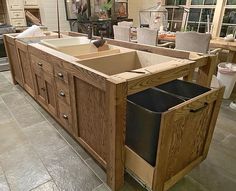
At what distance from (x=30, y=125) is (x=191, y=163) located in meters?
1.61

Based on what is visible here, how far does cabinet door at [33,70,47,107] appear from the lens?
80.4 inches

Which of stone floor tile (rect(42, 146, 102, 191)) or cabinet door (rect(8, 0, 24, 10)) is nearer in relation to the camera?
stone floor tile (rect(42, 146, 102, 191))

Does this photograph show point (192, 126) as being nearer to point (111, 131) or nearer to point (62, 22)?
point (111, 131)

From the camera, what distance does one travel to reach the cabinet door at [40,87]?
80.4 inches

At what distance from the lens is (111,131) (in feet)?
3.69

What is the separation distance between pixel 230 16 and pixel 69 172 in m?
4.48

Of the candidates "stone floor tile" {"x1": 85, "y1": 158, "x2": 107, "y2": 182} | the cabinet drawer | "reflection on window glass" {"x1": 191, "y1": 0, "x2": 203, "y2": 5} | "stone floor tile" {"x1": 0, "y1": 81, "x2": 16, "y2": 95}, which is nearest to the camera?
"stone floor tile" {"x1": 85, "y1": 158, "x2": 107, "y2": 182}

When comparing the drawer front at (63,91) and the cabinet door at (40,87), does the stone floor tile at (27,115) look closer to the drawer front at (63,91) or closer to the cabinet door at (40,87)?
the cabinet door at (40,87)

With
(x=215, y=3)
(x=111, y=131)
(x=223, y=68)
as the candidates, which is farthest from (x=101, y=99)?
(x=215, y=3)

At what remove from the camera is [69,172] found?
1.48m

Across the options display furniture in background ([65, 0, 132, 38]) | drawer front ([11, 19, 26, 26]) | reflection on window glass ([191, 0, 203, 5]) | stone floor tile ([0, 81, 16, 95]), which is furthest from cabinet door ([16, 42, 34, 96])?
reflection on window glass ([191, 0, 203, 5])

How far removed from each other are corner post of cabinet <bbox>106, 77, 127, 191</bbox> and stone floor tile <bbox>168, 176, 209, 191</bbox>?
0.39 meters

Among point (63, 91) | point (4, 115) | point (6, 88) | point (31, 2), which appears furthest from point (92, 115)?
point (31, 2)

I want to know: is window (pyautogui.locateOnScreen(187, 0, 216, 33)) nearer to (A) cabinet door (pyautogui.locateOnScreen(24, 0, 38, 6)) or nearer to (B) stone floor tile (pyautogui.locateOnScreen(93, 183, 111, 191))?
(A) cabinet door (pyautogui.locateOnScreen(24, 0, 38, 6))
